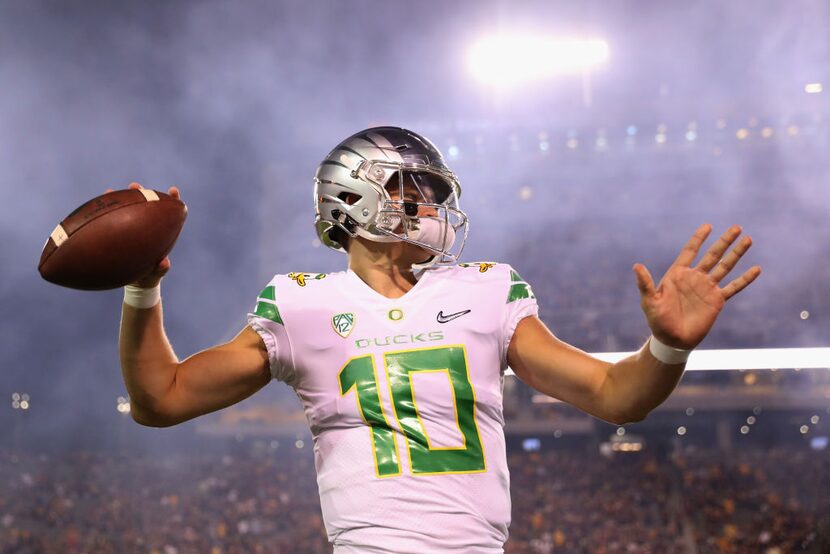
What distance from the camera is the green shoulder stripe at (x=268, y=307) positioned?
2.06 metres

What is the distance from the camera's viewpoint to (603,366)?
1909 millimetres

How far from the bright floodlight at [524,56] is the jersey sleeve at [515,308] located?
478 inches

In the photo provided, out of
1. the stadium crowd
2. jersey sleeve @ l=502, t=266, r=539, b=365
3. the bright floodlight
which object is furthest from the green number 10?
the bright floodlight

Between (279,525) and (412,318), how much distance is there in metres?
11.4

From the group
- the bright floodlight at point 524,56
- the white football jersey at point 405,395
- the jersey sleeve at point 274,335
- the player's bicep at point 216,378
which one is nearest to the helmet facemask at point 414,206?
the white football jersey at point 405,395

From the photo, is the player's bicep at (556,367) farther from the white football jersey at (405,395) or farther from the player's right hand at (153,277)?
the player's right hand at (153,277)

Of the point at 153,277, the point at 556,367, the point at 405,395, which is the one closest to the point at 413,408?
the point at 405,395

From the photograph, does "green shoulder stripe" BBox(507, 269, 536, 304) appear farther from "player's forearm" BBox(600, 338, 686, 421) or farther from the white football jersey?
"player's forearm" BBox(600, 338, 686, 421)

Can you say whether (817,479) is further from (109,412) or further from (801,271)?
(109,412)

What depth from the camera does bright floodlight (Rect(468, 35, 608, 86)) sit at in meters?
13.9

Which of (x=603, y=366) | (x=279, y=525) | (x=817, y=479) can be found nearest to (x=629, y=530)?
(x=817, y=479)

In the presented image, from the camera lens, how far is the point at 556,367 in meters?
1.96

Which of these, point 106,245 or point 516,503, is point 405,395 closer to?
point 106,245

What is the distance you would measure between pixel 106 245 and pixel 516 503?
12045 mm
